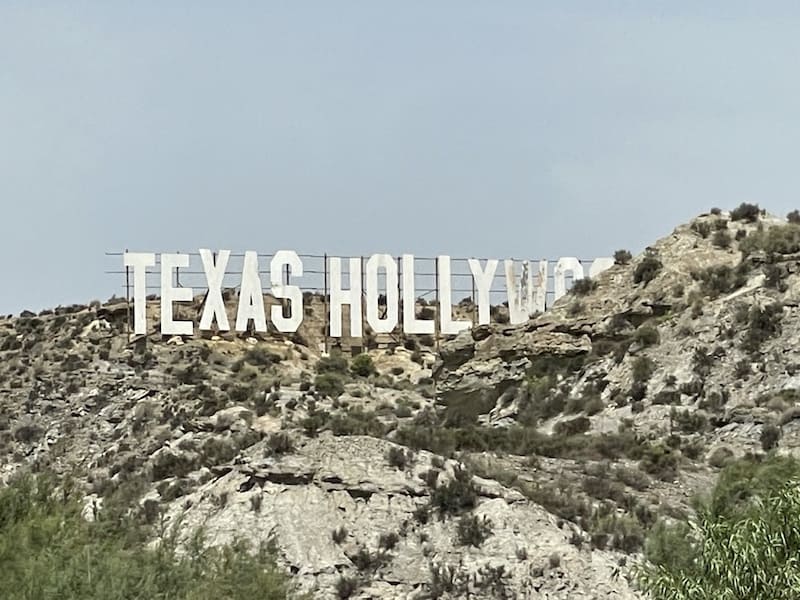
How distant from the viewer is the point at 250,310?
72250 millimetres

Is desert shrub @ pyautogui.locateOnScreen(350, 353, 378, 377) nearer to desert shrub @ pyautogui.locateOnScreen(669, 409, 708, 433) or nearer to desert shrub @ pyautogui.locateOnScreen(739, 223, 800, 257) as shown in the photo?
desert shrub @ pyautogui.locateOnScreen(739, 223, 800, 257)

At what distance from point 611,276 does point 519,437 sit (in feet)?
49.9

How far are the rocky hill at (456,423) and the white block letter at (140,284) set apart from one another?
2.23 ft

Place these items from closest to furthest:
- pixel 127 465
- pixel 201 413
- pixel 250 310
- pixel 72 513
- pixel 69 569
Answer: pixel 69 569, pixel 72 513, pixel 127 465, pixel 201 413, pixel 250 310

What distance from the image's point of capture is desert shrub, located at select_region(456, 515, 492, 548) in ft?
143

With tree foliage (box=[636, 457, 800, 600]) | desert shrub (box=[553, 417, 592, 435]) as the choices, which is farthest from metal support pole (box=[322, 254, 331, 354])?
tree foliage (box=[636, 457, 800, 600])

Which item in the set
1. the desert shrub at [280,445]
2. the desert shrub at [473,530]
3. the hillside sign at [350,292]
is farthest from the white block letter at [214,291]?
the desert shrub at [473,530]

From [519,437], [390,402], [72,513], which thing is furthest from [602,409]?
[72,513]

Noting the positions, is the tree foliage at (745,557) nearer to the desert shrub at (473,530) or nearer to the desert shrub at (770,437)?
the desert shrub at (473,530)

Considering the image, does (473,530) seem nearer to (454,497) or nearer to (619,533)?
(454,497)

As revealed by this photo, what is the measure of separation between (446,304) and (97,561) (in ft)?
147

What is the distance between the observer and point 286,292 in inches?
2879

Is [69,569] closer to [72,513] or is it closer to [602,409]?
[72,513]

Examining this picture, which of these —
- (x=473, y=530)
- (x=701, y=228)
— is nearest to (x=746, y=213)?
(x=701, y=228)
